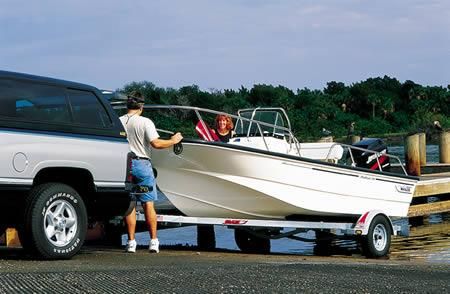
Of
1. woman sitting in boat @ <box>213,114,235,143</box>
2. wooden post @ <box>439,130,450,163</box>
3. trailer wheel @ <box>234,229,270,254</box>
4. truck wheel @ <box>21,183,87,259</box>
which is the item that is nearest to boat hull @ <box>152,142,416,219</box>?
woman sitting in boat @ <box>213,114,235,143</box>

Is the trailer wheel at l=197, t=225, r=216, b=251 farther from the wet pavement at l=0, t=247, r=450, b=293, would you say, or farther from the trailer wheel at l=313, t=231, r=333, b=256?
the wet pavement at l=0, t=247, r=450, b=293

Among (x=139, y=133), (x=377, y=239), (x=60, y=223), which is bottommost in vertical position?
(x=377, y=239)

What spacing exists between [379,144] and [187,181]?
584cm

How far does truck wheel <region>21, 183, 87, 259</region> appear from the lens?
30.3 ft

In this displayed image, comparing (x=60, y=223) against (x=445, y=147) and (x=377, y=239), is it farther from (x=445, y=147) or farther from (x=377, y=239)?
(x=445, y=147)

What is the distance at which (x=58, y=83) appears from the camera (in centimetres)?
989

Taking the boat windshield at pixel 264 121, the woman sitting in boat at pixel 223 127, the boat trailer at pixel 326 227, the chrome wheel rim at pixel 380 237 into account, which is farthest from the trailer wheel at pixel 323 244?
the woman sitting in boat at pixel 223 127

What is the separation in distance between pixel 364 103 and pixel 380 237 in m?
94.9

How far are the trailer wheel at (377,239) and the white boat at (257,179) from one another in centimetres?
39

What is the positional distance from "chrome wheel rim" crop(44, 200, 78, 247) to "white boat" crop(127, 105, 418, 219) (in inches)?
127

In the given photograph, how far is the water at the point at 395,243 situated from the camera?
49.7 ft

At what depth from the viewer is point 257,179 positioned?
1280 cm

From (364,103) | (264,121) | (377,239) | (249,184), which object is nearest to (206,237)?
(264,121)

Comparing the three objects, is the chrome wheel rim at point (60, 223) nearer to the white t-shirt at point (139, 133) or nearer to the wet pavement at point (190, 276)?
the wet pavement at point (190, 276)
